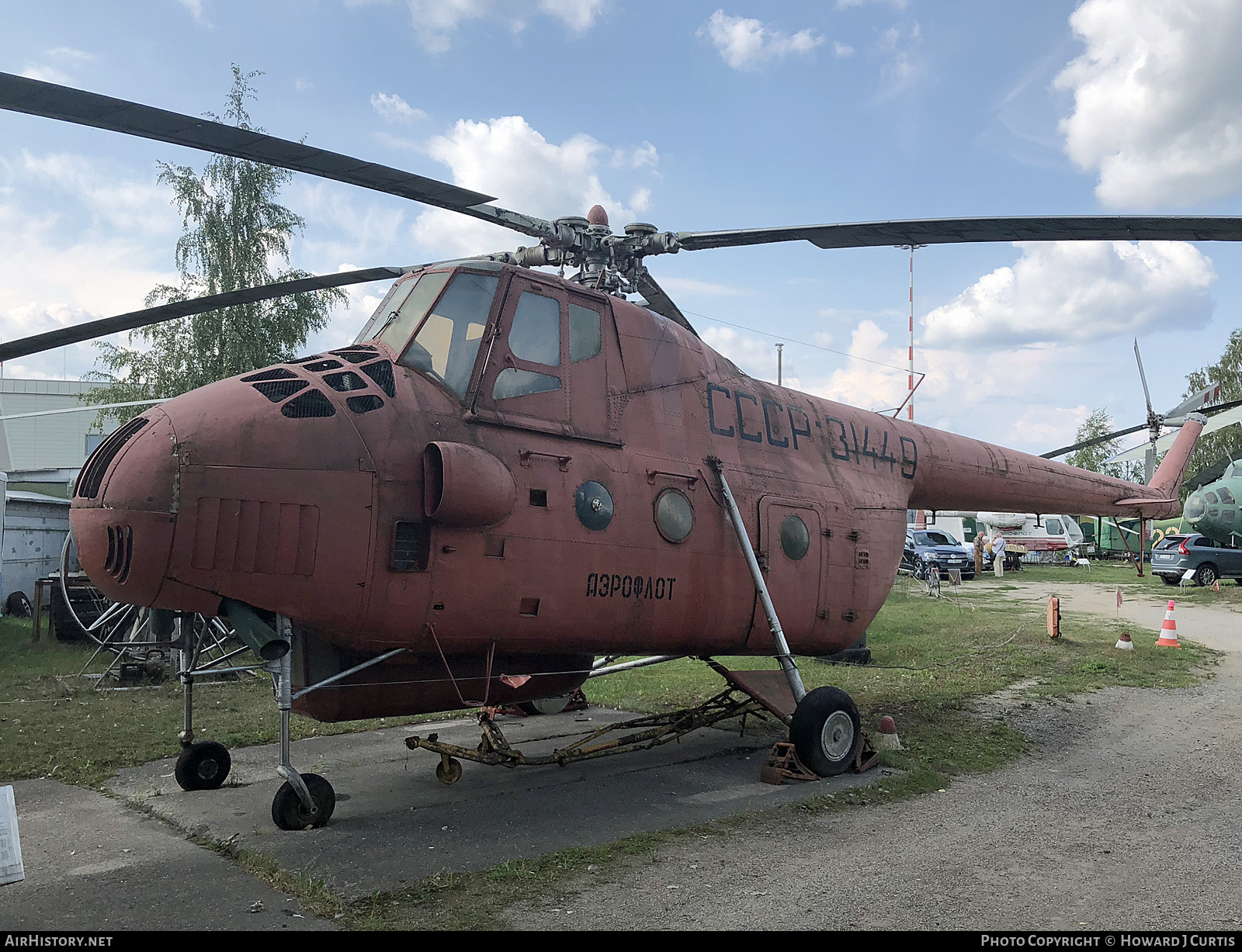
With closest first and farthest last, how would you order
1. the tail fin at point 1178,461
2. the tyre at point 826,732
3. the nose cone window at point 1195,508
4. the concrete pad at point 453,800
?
the concrete pad at point 453,800 < the tyre at point 826,732 < the tail fin at point 1178,461 < the nose cone window at point 1195,508

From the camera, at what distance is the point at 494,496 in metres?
6.11

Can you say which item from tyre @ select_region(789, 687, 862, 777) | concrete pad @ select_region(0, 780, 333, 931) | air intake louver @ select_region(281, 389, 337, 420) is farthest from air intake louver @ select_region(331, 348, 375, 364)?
tyre @ select_region(789, 687, 862, 777)

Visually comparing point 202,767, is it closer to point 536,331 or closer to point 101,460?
point 101,460

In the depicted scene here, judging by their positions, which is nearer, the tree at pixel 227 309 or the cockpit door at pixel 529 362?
the cockpit door at pixel 529 362

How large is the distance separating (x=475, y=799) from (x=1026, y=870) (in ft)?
13.1

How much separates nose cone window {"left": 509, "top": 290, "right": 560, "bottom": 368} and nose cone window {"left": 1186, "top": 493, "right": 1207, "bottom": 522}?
27.0 m

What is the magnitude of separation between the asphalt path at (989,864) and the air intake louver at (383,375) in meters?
3.39

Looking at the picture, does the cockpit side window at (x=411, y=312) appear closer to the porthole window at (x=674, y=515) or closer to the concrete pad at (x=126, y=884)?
the porthole window at (x=674, y=515)

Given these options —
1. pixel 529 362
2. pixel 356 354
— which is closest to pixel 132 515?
pixel 356 354

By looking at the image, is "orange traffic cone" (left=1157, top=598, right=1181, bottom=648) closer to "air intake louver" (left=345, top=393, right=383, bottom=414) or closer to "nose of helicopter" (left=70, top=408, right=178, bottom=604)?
"air intake louver" (left=345, top=393, right=383, bottom=414)

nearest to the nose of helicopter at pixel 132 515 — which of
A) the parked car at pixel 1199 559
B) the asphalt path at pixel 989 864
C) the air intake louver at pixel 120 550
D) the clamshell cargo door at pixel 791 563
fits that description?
the air intake louver at pixel 120 550

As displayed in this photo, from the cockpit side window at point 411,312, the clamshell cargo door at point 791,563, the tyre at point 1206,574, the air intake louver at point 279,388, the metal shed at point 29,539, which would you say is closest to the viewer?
the air intake louver at point 279,388

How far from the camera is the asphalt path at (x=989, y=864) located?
15.5 feet

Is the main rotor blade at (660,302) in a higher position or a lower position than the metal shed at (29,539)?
higher
